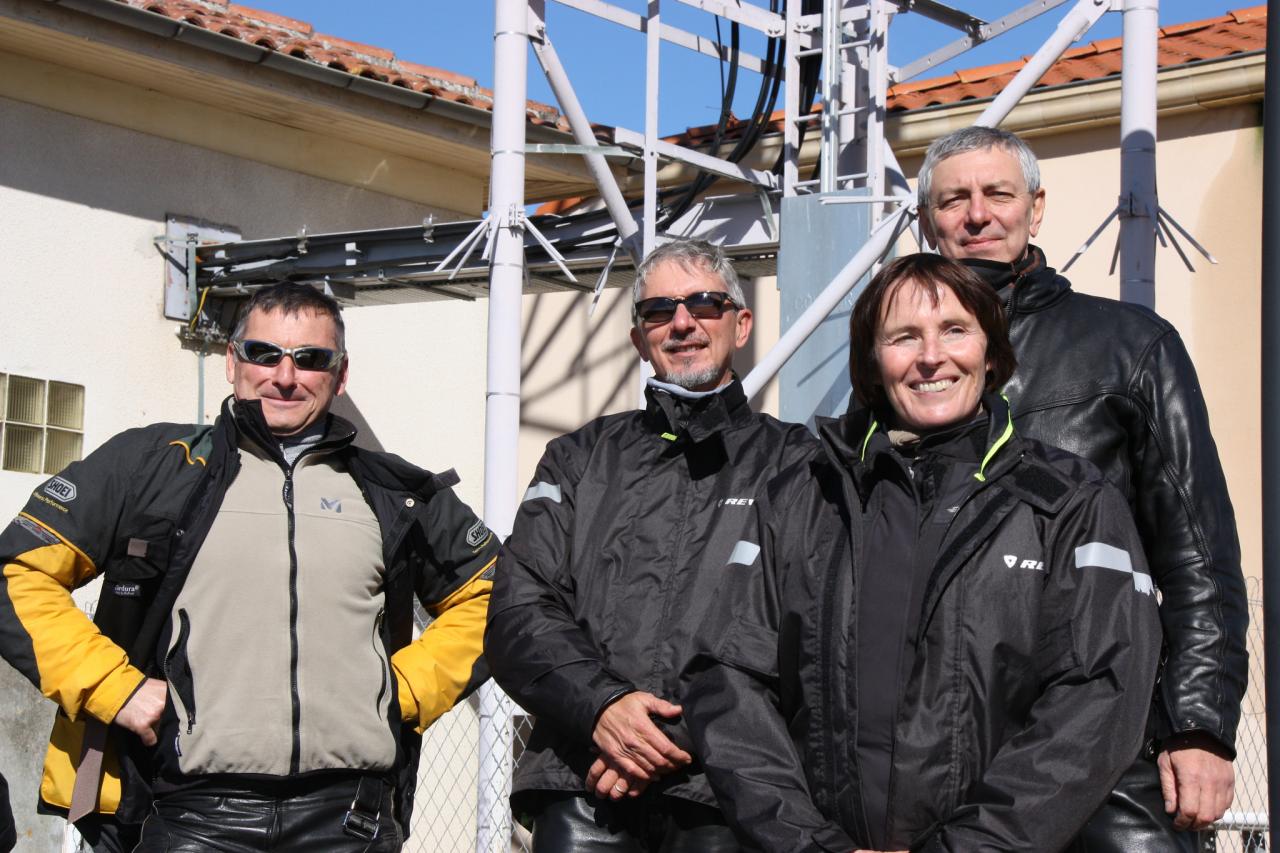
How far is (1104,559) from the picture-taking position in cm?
257

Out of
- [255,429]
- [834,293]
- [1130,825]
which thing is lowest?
[1130,825]

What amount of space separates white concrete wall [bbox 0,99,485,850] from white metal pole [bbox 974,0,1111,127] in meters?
5.31

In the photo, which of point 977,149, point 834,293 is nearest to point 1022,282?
point 977,149

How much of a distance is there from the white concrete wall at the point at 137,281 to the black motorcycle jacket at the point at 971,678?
25.7 feet

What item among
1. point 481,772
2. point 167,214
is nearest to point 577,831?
point 481,772

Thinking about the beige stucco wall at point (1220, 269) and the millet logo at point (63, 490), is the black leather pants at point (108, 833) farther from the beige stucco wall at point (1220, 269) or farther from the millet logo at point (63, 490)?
the beige stucco wall at point (1220, 269)

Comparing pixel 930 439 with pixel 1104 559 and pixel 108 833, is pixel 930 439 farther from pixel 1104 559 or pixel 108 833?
pixel 108 833

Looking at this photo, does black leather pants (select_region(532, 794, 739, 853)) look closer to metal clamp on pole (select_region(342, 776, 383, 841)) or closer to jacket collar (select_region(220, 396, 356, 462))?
metal clamp on pole (select_region(342, 776, 383, 841))

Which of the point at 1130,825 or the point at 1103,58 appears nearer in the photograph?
the point at 1130,825

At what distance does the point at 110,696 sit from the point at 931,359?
1.91 m

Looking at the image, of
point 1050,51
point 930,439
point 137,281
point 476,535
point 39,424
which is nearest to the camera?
point 930,439

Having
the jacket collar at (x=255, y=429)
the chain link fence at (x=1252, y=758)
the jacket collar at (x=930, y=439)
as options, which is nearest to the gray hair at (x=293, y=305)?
the jacket collar at (x=255, y=429)

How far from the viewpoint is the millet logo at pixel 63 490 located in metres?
3.46

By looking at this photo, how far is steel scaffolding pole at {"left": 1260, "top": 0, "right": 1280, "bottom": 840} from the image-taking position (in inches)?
100
